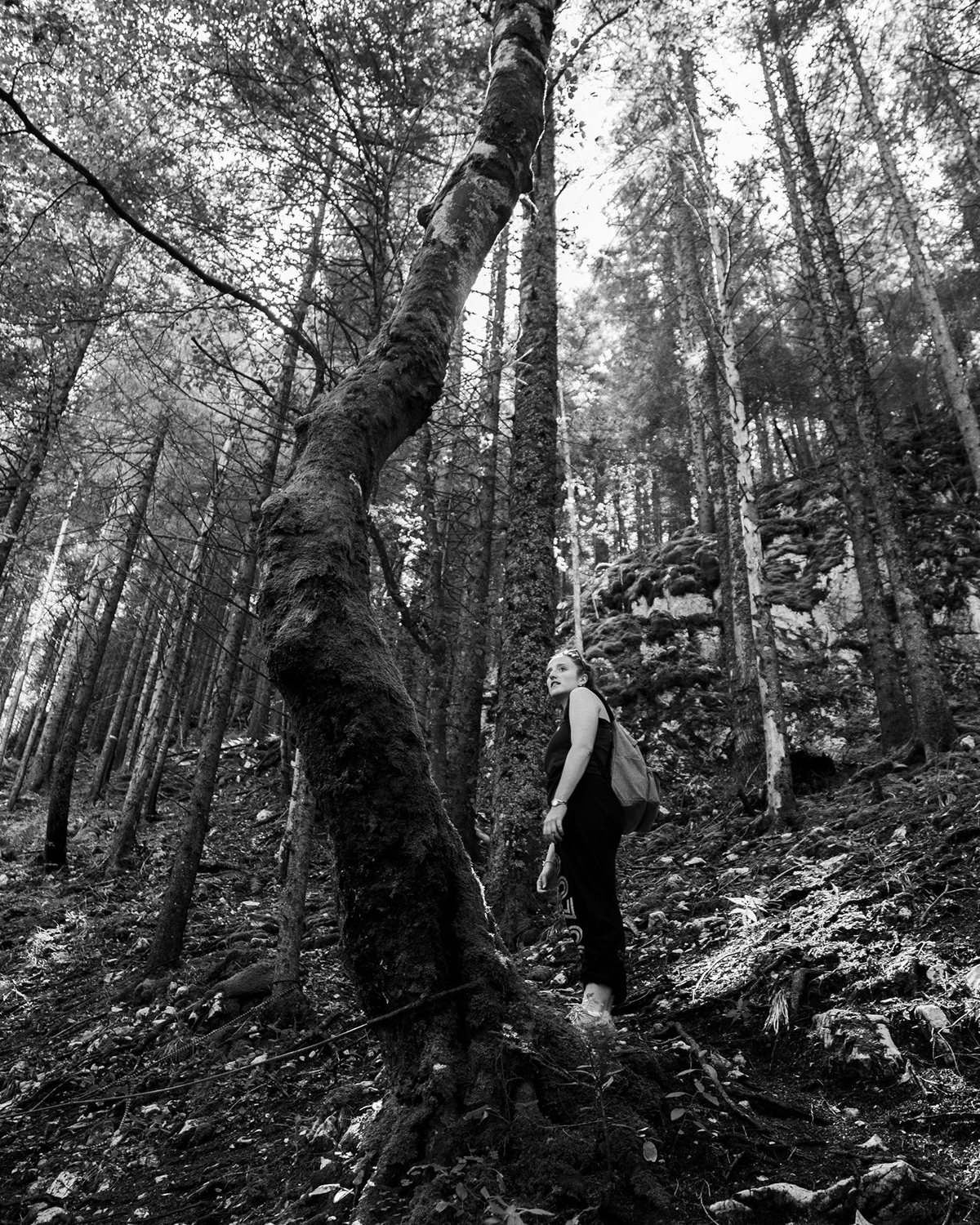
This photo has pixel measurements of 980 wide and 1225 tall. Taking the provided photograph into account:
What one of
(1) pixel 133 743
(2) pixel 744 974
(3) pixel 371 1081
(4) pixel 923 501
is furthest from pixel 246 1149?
(1) pixel 133 743

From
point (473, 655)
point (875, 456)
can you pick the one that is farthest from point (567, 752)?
point (875, 456)

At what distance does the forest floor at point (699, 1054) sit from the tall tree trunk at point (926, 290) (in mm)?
9049

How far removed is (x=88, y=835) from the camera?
48.7 ft

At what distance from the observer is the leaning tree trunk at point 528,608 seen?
5.79 metres

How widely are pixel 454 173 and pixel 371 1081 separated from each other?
4319 mm

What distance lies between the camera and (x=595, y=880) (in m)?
3.35

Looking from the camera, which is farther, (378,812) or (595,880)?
(595,880)

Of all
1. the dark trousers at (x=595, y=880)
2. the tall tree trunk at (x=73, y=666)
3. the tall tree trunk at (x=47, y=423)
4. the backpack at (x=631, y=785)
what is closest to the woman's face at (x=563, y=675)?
the backpack at (x=631, y=785)

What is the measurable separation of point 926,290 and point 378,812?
674 inches

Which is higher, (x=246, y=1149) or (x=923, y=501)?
(x=923, y=501)

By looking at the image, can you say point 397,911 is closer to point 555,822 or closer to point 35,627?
point 555,822

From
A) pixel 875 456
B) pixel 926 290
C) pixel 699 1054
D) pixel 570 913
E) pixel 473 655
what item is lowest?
pixel 699 1054

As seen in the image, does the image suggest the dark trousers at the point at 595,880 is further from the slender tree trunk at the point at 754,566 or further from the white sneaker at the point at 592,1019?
the slender tree trunk at the point at 754,566

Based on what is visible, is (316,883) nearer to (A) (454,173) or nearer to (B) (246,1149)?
(B) (246,1149)
